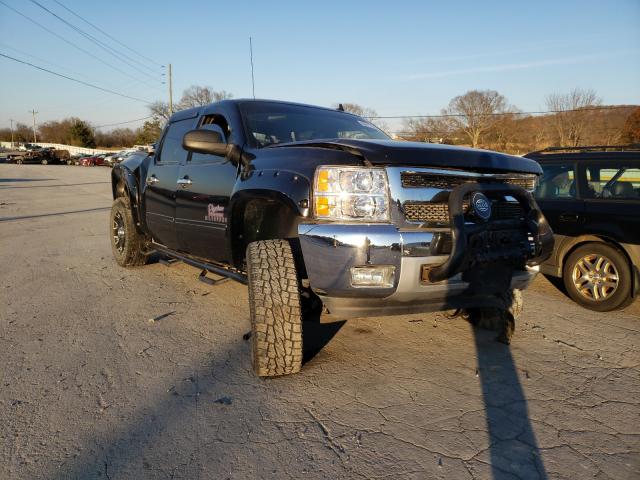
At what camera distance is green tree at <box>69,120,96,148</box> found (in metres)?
75.8

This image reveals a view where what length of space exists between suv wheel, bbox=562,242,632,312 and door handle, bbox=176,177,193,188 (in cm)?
387

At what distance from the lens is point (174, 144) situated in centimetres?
471

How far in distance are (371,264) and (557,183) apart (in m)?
3.49

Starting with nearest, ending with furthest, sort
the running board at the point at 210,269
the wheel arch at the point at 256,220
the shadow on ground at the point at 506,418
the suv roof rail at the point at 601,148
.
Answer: the shadow on ground at the point at 506,418 → the wheel arch at the point at 256,220 → the running board at the point at 210,269 → the suv roof rail at the point at 601,148

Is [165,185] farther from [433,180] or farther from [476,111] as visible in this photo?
[476,111]

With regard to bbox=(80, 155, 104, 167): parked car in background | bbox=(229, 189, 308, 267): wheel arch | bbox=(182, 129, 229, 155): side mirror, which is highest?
bbox=(80, 155, 104, 167): parked car in background

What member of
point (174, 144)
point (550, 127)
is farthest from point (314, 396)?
point (550, 127)

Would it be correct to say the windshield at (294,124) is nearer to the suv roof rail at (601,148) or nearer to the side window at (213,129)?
the side window at (213,129)

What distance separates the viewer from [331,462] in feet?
6.70

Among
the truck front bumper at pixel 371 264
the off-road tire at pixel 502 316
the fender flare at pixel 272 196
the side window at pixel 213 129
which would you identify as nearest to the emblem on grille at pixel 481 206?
the truck front bumper at pixel 371 264

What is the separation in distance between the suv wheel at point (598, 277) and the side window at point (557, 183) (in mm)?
627

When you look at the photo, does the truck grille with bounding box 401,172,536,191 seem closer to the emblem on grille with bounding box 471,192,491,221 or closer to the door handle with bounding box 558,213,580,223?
the emblem on grille with bounding box 471,192,491,221

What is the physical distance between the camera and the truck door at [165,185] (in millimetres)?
4395

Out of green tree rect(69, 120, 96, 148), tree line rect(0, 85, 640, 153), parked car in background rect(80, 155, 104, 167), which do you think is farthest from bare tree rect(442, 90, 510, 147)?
green tree rect(69, 120, 96, 148)
